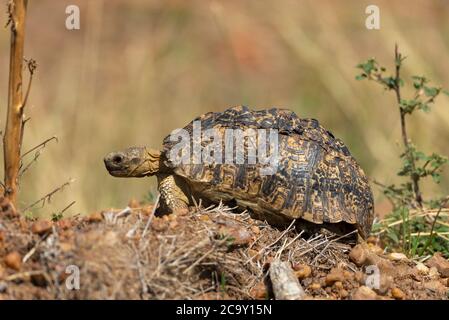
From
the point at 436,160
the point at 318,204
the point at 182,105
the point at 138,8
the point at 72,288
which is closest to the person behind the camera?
the point at 72,288

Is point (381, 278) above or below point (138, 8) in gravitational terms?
below

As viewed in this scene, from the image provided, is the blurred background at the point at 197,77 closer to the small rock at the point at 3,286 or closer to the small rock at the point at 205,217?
the small rock at the point at 205,217

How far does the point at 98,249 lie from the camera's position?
3543 mm

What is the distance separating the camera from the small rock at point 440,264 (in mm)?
4793

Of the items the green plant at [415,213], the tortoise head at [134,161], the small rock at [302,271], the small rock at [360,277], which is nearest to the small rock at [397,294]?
the small rock at [360,277]

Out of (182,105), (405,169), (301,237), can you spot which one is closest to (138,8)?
(182,105)

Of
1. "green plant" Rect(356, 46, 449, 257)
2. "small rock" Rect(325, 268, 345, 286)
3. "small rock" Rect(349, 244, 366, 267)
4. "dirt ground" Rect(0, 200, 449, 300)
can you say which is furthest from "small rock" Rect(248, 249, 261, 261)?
"green plant" Rect(356, 46, 449, 257)

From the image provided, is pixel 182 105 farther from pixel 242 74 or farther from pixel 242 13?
pixel 242 13

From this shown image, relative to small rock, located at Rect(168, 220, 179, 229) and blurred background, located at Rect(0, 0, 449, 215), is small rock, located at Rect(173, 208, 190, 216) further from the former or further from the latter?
blurred background, located at Rect(0, 0, 449, 215)

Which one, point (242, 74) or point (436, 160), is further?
point (242, 74)

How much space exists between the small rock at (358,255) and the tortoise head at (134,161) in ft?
4.09

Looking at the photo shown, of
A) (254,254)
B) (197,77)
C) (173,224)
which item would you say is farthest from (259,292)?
(197,77)

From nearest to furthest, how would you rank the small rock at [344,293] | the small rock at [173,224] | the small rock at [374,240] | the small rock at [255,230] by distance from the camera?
the small rock at [173,224]
the small rock at [344,293]
the small rock at [255,230]
the small rock at [374,240]

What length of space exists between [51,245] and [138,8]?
13284 millimetres
